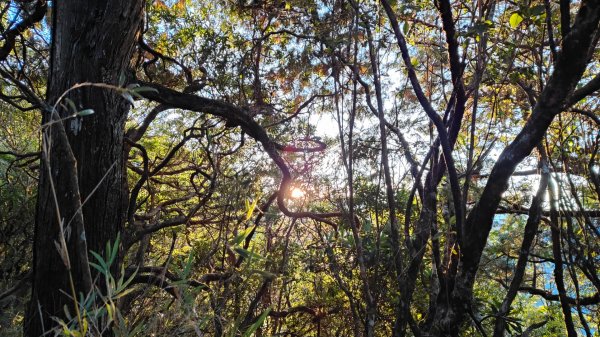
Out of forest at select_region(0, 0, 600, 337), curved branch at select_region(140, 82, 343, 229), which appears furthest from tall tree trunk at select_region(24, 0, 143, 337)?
curved branch at select_region(140, 82, 343, 229)

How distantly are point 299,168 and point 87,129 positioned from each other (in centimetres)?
241

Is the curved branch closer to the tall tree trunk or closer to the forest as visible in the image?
the forest

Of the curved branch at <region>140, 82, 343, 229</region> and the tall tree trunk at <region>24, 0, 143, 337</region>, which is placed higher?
the curved branch at <region>140, 82, 343, 229</region>

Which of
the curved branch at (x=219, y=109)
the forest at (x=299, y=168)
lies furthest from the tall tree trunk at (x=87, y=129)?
the curved branch at (x=219, y=109)

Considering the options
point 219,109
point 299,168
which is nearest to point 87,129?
point 219,109

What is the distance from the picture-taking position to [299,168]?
435cm

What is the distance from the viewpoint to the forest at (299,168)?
168cm

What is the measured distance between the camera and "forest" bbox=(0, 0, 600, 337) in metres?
1.68

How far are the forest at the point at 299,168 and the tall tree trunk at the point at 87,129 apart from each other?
0.01 meters

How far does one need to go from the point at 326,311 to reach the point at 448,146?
3.31 m

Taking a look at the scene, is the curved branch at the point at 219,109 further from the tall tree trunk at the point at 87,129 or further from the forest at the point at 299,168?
the tall tree trunk at the point at 87,129

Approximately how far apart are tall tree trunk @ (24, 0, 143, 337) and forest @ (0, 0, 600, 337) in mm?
11

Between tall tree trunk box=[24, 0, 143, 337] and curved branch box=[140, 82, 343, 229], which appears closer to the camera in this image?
tall tree trunk box=[24, 0, 143, 337]

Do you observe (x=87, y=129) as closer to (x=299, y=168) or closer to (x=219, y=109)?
(x=219, y=109)
